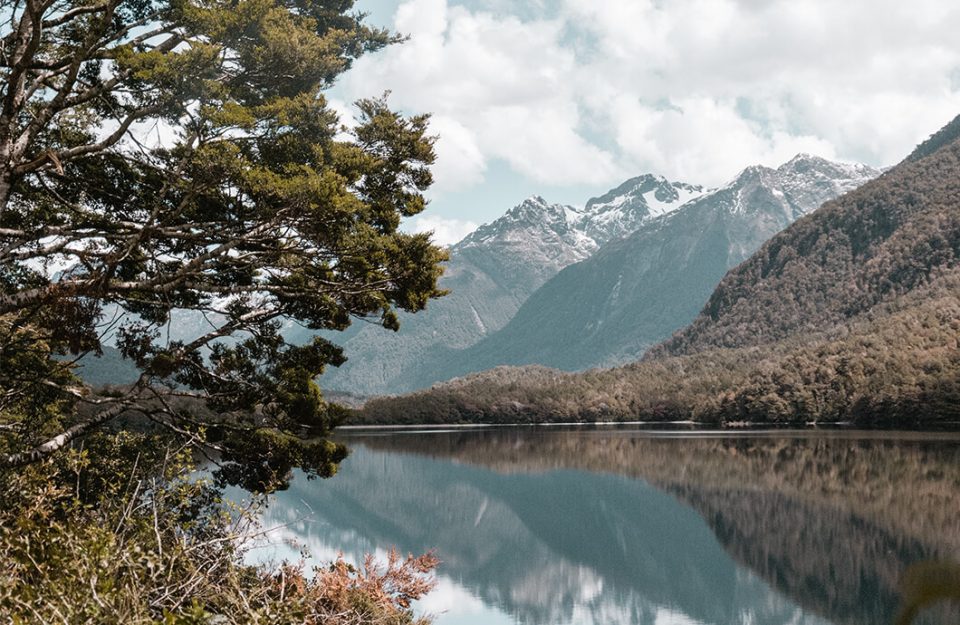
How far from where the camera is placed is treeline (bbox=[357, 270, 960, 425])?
11131cm

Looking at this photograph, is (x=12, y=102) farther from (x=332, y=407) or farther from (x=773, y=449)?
(x=773, y=449)

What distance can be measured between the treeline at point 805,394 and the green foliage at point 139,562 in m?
103

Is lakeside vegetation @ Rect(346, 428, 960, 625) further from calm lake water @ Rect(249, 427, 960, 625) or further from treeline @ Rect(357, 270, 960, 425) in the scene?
treeline @ Rect(357, 270, 960, 425)

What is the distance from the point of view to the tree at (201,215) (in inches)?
591

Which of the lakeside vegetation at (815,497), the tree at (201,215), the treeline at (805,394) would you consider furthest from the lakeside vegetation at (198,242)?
the treeline at (805,394)

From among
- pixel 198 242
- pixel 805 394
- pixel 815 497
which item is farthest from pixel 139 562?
pixel 805 394

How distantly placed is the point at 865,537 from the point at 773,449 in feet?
160

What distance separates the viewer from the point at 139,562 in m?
8.30

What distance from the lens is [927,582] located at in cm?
2805

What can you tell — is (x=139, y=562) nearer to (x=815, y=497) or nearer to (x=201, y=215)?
(x=201, y=215)

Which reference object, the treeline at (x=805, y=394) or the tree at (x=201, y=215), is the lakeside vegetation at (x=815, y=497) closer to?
the treeline at (x=805, y=394)

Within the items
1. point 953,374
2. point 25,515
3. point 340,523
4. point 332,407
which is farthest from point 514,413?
point 25,515

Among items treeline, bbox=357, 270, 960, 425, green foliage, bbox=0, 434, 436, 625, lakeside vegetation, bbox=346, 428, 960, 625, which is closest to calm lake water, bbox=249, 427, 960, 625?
lakeside vegetation, bbox=346, 428, 960, 625

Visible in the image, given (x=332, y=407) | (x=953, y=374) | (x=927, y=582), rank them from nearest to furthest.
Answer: (x=332, y=407) < (x=927, y=582) < (x=953, y=374)
